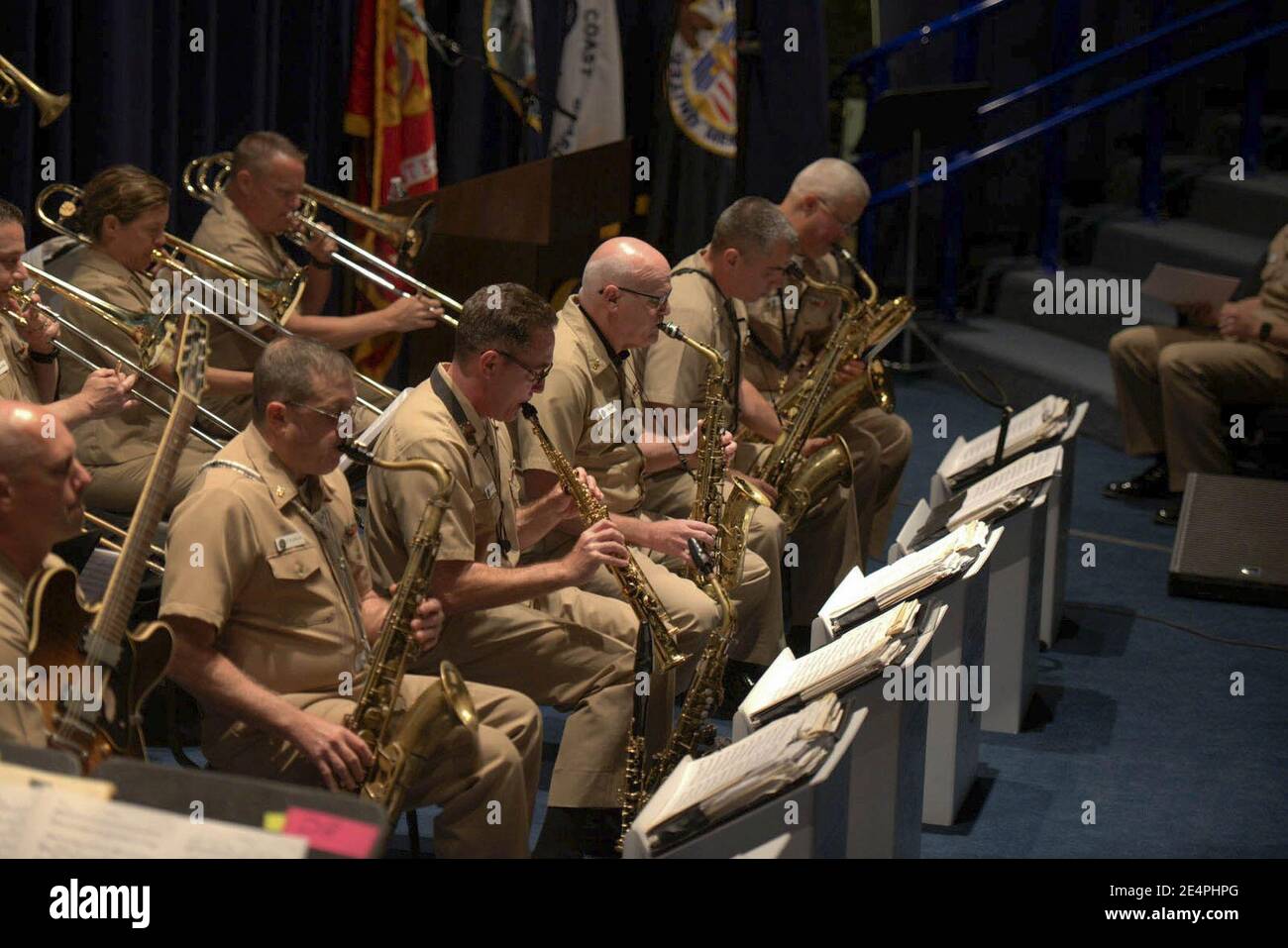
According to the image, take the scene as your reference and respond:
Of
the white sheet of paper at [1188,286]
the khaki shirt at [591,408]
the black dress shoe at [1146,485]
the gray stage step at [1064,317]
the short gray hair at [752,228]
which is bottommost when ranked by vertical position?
the black dress shoe at [1146,485]

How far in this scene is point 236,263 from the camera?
209 inches

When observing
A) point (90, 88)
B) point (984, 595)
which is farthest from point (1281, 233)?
point (90, 88)

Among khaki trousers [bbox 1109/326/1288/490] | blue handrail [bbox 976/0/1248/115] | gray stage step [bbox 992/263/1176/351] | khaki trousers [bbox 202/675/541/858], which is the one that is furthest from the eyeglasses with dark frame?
blue handrail [bbox 976/0/1248/115]

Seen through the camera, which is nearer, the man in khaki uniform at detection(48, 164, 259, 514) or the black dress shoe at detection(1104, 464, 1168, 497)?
the man in khaki uniform at detection(48, 164, 259, 514)

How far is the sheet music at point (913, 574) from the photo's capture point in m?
4.04

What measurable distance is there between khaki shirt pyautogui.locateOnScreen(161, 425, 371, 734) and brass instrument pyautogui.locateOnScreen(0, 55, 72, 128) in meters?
2.07

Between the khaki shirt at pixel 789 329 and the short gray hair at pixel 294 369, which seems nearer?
the short gray hair at pixel 294 369

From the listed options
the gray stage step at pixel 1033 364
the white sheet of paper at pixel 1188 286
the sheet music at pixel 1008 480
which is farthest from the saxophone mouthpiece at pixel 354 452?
the gray stage step at pixel 1033 364

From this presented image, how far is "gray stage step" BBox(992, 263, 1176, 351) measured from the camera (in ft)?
28.4

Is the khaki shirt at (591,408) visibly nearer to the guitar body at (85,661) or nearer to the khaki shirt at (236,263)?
the khaki shirt at (236,263)

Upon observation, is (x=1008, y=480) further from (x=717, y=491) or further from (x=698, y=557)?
(x=698, y=557)

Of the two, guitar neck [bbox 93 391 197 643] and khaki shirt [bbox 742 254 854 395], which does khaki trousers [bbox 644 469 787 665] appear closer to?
khaki shirt [bbox 742 254 854 395]

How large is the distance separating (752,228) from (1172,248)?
440 centimetres

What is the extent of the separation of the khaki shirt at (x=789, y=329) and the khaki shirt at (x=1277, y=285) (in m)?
2.17
